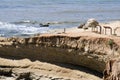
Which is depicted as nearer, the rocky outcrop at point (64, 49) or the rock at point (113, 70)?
the rock at point (113, 70)

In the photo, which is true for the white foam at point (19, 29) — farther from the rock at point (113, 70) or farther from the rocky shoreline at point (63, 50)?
the rock at point (113, 70)

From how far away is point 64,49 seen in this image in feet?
78.4

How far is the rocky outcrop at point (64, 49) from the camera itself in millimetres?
22203

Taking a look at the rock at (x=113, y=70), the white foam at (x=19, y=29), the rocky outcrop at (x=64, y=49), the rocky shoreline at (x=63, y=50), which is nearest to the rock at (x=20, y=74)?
the rocky shoreline at (x=63, y=50)

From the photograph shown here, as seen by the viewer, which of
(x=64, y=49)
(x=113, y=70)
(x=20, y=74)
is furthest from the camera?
(x=64, y=49)

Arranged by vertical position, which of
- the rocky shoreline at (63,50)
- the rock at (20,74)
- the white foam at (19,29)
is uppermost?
the rocky shoreline at (63,50)

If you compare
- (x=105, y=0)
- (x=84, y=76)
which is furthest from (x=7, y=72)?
(x=105, y=0)

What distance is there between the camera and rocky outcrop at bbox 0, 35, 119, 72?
2220 cm

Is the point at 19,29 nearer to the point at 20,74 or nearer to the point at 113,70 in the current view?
the point at 20,74

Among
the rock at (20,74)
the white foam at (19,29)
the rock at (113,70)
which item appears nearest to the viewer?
the rock at (113,70)

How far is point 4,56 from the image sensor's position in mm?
26344

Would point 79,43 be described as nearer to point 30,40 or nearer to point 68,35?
point 68,35

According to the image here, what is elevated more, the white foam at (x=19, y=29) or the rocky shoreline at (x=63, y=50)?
the rocky shoreline at (x=63, y=50)

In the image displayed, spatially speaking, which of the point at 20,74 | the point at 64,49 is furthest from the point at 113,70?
the point at 20,74
